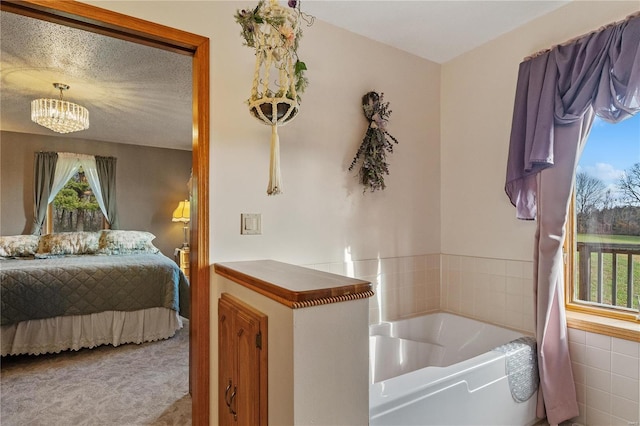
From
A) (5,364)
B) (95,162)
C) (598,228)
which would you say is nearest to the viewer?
(598,228)

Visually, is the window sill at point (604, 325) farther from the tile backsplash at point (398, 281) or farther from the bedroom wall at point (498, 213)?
the tile backsplash at point (398, 281)

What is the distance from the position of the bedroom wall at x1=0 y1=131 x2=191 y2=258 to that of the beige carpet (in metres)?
2.66

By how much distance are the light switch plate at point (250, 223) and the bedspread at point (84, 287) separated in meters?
2.13

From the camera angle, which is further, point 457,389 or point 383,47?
point 383,47

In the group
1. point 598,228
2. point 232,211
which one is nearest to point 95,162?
point 232,211

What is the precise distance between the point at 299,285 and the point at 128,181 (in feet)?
17.7

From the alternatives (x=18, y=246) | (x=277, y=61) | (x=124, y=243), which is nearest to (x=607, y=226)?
(x=277, y=61)

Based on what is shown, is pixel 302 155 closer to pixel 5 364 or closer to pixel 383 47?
pixel 383 47

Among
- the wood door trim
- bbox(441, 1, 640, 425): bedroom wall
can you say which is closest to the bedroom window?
the wood door trim

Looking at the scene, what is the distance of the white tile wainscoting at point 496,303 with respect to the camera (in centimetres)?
176

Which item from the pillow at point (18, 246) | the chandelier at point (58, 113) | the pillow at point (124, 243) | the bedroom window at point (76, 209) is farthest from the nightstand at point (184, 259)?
the chandelier at point (58, 113)

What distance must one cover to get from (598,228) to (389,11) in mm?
1769

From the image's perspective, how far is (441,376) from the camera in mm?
1503

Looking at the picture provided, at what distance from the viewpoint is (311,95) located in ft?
6.76
